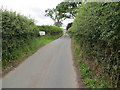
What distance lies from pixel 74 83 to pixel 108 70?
4.63ft

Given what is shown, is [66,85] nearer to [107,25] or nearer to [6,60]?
[107,25]

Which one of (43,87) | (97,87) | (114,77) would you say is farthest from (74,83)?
(114,77)

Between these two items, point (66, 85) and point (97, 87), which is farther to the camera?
point (66, 85)

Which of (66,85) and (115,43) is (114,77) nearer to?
(115,43)

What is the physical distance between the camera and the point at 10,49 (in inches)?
220

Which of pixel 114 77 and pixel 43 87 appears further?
pixel 43 87

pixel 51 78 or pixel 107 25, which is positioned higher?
pixel 107 25

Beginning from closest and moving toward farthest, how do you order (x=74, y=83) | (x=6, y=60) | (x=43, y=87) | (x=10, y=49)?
1. (x=43, y=87)
2. (x=74, y=83)
3. (x=6, y=60)
4. (x=10, y=49)

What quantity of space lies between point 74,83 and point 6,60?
3.69m

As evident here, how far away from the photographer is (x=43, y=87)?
3518 mm

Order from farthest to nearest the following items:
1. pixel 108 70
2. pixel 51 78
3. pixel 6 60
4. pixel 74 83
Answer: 1. pixel 6 60
2. pixel 51 78
3. pixel 74 83
4. pixel 108 70

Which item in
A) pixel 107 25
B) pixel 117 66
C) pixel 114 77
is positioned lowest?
pixel 114 77

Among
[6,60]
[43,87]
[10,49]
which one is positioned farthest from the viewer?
[10,49]

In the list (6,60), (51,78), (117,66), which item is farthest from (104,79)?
(6,60)
